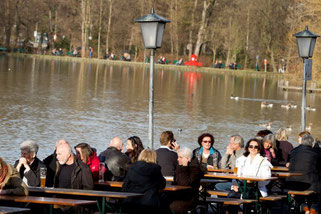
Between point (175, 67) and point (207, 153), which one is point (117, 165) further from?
point (175, 67)

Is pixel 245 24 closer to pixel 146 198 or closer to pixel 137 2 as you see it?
pixel 137 2

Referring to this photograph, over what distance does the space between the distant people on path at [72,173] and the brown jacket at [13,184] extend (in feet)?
3.74

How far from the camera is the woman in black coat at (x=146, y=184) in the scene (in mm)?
8328

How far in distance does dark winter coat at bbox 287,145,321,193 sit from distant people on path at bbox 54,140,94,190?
353cm

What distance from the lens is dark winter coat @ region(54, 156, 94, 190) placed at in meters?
8.59

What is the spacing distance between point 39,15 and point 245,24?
28.8 metres

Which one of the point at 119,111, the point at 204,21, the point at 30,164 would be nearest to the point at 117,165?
the point at 30,164

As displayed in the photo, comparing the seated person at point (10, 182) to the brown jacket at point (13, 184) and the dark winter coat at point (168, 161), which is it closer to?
the brown jacket at point (13, 184)

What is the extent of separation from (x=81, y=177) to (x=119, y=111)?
23522 millimetres

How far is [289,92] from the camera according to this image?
173ft

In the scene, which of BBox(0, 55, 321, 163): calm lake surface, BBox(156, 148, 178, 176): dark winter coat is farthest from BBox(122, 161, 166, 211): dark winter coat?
BBox(0, 55, 321, 163): calm lake surface

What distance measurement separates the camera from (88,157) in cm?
924

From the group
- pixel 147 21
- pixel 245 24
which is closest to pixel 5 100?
pixel 147 21

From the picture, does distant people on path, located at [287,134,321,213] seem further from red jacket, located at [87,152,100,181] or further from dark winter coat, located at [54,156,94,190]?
dark winter coat, located at [54,156,94,190]
